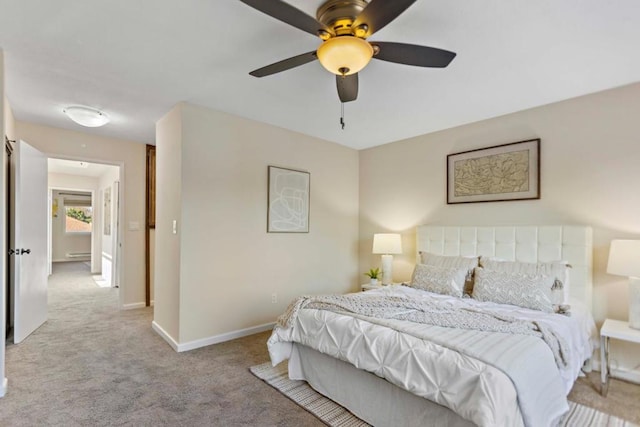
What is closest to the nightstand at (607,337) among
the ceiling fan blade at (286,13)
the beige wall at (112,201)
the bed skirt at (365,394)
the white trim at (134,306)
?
the bed skirt at (365,394)

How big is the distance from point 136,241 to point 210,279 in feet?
7.07

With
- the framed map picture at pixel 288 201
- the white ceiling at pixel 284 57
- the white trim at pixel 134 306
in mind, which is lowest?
the white trim at pixel 134 306

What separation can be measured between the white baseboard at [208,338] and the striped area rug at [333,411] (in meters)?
1.02

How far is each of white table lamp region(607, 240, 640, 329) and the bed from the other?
1.02 feet

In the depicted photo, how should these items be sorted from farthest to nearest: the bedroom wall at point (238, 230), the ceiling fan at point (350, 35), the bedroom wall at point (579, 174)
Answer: the bedroom wall at point (238, 230) → the bedroom wall at point (579, 174) → the ceiling fan at point (350, 35)

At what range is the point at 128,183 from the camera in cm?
493

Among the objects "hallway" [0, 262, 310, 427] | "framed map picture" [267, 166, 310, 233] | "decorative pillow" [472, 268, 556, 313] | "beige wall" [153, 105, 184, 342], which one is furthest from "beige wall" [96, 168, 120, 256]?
"decorative pillow" [472, 268, 556, 313]

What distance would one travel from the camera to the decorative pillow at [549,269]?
2.77 m

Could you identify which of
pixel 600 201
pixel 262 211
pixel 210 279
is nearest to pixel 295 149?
pixel 262 211

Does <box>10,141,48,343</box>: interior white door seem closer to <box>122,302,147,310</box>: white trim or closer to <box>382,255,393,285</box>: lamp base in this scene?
<box>122,302,147,310</box>: white trim

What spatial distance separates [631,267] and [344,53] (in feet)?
8.73

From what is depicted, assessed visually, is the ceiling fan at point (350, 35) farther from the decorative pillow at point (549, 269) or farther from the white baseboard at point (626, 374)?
the white baseboard at point (626, 374)

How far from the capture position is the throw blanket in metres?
2.07

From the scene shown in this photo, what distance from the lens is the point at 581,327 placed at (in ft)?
8.36
